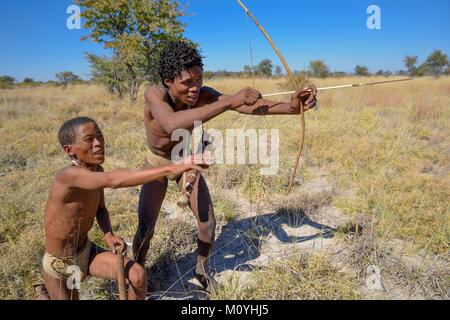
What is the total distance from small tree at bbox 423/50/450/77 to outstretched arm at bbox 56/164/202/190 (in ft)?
81.7

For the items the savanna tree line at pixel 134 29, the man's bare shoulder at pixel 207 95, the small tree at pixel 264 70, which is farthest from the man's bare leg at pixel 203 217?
the savanna tree line at pixel 134 29

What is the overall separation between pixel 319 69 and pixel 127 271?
24.2 metres

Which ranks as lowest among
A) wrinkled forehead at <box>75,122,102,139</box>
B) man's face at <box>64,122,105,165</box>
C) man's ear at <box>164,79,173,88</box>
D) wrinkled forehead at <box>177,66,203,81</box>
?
man's face at <box>64,122,105,165</box>

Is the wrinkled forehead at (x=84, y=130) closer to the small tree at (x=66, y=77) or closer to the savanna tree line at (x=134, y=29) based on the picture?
the savanna tree line at (x=134, y=29)

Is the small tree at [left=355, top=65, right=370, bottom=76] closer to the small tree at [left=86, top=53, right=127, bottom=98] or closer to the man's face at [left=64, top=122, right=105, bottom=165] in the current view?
the small tree at [left=86, top=53, right=127, bottom=98]

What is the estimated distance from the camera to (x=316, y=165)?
13.9 feet

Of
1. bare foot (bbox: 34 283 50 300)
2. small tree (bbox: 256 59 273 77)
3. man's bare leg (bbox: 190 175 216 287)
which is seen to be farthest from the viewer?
small tree (bbox: 256 59 273 77)

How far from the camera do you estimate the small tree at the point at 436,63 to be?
810 inches

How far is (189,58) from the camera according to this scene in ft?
6.07

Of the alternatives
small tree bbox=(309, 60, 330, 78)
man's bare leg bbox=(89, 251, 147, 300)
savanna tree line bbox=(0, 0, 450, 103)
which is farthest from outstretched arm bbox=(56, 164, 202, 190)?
small tree bbox=(309, 60, 330, 78)

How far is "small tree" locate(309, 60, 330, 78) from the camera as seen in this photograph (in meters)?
22.8

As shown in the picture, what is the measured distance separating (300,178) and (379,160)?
1.22 m

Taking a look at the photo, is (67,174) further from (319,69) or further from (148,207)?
(319,69)
